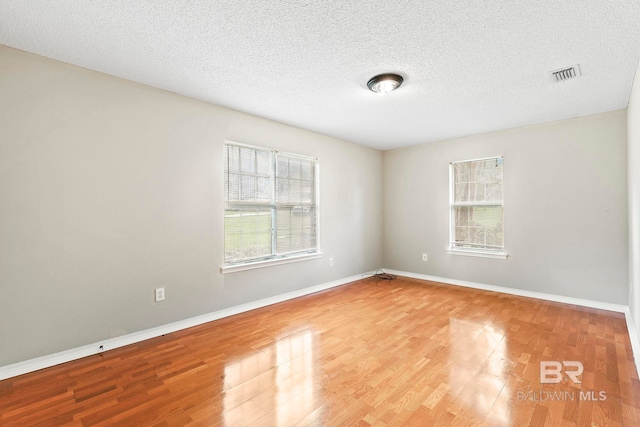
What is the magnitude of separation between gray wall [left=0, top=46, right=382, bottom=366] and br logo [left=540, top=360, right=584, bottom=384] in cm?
288

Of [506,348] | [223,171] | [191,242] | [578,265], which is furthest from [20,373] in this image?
[578,265]

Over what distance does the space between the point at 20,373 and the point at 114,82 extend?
8.03ft

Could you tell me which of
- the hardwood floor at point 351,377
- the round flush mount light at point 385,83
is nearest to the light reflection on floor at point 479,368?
the hardwood floor at point 351,377

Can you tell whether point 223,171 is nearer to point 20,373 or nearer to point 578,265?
point 20,373

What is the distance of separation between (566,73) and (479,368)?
2633mm

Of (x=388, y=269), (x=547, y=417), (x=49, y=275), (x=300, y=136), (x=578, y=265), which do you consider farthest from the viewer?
(x=388, y=269)

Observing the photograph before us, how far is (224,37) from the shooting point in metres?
2.05

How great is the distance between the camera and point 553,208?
12.7 ft

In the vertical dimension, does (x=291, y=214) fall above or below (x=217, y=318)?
above

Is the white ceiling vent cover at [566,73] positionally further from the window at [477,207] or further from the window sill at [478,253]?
the window sill at [478,253]

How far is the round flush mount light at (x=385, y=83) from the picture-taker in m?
2.60

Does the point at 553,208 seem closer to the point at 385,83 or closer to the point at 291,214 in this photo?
the point at 385,83

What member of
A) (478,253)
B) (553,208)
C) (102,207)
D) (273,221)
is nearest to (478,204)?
(478,253)

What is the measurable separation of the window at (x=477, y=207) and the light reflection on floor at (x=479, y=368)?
6.07 ft
